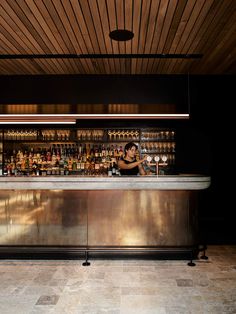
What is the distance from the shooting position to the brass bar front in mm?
4332

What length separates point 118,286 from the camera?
344 centimetres

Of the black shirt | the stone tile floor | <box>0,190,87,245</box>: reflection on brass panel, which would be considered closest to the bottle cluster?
the black shirt

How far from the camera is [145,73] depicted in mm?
5402

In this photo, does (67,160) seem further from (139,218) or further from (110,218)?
(139,218)

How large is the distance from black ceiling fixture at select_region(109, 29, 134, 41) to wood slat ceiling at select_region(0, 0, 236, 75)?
8 centimetres

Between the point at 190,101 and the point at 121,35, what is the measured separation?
2.36 m

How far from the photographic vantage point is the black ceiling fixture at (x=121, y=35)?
3754mm

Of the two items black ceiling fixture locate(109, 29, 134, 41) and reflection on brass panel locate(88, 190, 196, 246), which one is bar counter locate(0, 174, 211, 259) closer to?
reflection on brass panel locate(88, 190, 196, 246)

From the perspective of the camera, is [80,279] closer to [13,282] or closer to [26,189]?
[13,282]

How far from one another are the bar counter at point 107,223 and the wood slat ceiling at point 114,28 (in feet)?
6.56

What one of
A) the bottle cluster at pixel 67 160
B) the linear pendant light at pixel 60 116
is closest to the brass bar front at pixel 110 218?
the linear pendant light at pixel 60 116

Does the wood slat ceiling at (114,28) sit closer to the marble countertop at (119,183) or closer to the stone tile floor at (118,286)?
the marble countertop at (119,183)

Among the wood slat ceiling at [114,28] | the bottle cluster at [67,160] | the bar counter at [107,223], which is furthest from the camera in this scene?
the bottle cluster at [67,160]

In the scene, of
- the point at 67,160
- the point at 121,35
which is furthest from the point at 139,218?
the point at 67,160
